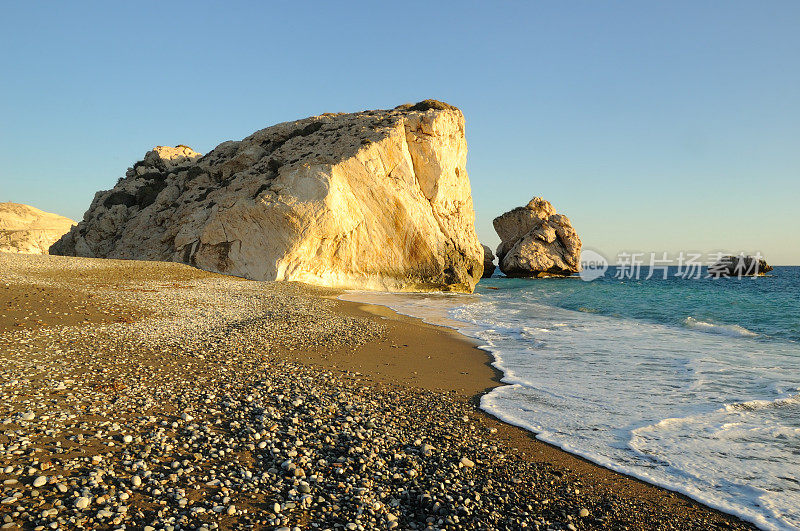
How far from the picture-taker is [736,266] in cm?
8944

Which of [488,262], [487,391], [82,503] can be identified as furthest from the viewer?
[488,262]

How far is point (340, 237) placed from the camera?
3136 cm

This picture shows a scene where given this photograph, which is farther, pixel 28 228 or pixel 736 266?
pixel 736 266

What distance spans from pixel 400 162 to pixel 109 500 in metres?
32.7

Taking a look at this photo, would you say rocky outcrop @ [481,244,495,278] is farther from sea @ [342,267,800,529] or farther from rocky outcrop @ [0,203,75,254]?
rocky outcrop @ [0,203,75,254]

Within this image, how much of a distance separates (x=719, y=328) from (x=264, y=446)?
72.8ft

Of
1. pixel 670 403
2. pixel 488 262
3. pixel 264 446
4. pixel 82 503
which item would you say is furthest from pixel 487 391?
pixel 488 262

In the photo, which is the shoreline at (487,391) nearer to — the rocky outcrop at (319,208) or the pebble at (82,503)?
the pebble at (82,503)

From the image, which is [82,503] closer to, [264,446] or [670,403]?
[264,446]

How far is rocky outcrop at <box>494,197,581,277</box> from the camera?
71.1m

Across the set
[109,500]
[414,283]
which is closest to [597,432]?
[109,500]

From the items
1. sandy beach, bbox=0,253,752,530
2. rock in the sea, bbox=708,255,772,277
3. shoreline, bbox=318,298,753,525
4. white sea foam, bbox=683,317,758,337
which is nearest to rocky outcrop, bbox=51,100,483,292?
shoreline, bbox=318,298,753,525

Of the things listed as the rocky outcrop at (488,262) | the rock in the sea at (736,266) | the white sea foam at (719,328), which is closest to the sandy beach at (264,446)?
the white sea foam at (719,328)

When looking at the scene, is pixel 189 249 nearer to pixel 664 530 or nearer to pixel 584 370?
pixel 584 370
